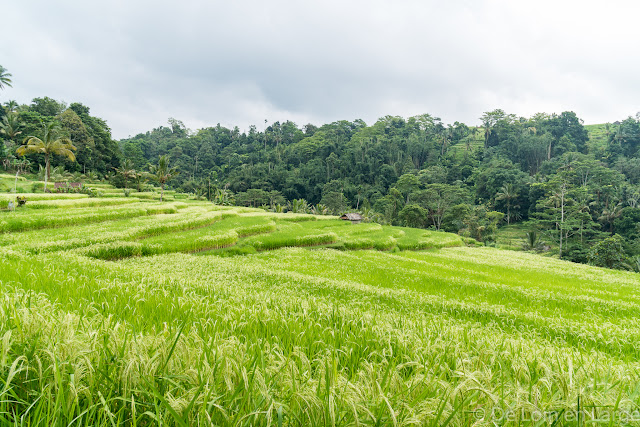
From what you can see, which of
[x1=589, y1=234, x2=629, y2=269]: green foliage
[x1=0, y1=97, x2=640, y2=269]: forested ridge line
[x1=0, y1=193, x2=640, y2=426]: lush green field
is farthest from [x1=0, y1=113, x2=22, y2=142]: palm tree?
[x1=589, y1=234, x2=629, y2=269]: green foliage

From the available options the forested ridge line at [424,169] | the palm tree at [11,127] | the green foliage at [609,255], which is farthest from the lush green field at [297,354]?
the palm tree at [11,127]

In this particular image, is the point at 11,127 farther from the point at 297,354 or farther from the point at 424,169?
the point at 424,169

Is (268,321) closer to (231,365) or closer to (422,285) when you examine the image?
(231,365)

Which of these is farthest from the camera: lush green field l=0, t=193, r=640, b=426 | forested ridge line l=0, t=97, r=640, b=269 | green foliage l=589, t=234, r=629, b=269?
forested ridge line l=0, t=97, r=640, b=269

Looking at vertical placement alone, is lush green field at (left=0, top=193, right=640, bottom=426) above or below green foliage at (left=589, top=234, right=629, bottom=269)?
above

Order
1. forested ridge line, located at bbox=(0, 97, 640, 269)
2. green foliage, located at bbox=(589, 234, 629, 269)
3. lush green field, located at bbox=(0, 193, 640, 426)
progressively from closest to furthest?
lush green field, located at bbox=(0, 193, 640, 426) < green foliage, located at bbox=(589, 234, 629, 269) < forested ridge line, located at bbox=(0, 97, 640, 269)

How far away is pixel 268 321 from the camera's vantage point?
10.8 ft

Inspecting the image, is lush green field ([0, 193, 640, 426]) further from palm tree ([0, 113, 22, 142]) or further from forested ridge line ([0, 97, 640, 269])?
palm tree ([0, 113, 22, 142])

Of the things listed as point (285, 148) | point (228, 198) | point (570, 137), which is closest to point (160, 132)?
point (285, 148)

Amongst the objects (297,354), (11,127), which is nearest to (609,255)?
(297,354)

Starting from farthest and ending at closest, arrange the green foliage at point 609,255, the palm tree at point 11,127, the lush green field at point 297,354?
the palm tree at point 11,127
the green foliage at point 609,255
the lush green field at point 297,354

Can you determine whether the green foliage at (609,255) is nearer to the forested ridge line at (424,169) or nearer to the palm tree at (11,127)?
the forested ridge line at (424,169)

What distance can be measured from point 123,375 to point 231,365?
0.51 m

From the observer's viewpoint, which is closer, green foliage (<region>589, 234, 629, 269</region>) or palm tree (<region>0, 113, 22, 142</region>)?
green foliage (<region>589, 234, 629, 269</region>)
